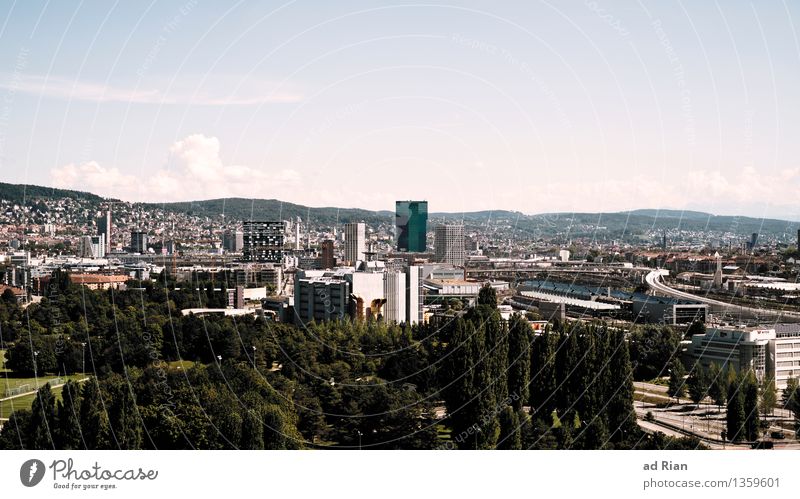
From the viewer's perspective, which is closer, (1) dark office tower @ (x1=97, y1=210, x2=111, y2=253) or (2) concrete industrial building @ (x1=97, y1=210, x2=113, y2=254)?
(2) concrete industrial building @ (x1=97, y1=210, x2=113, y2=254)

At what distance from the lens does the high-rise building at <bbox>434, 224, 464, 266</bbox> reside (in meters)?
42.3

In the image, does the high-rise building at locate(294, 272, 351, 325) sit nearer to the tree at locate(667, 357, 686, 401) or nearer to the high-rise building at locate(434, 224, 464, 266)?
the tree at locate(667, 357, 686, 401)

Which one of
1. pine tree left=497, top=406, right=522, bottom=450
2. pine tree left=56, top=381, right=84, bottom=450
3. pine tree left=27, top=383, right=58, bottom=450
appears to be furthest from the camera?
pine tree left=497, top=406, right=522, bottom=450

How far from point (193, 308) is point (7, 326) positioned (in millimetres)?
4655

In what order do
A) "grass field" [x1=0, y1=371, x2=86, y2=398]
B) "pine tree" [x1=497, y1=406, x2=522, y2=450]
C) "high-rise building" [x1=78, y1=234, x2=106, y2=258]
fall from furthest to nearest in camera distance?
1. "high-rise building" [x1=78, y1=234, x2=106, y2=258]
2. "grass field" [x1=0, y1=371, x2=86, y2=398]
3. "pine tree" [x1=497, y1=406, x2=522, y2=450]

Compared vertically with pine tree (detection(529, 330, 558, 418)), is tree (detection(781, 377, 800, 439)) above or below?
below

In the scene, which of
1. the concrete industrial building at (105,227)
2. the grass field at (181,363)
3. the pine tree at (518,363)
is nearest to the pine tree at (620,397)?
A: the pine tree at (518,363)

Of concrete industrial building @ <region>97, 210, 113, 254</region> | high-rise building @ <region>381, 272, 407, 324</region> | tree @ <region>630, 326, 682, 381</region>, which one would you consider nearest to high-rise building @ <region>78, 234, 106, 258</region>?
concrete industrial building @ <region>97, 210, 113, 254</region>

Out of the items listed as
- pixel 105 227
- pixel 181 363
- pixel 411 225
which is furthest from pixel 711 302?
pixel 105 227

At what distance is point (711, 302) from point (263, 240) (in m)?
21.2

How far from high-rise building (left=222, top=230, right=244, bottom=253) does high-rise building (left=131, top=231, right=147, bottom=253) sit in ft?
14.0

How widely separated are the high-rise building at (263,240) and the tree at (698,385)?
26923mm

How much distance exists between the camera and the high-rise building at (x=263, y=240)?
38103 millimetres

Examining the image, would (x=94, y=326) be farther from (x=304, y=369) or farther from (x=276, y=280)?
(x=276, y=280)
